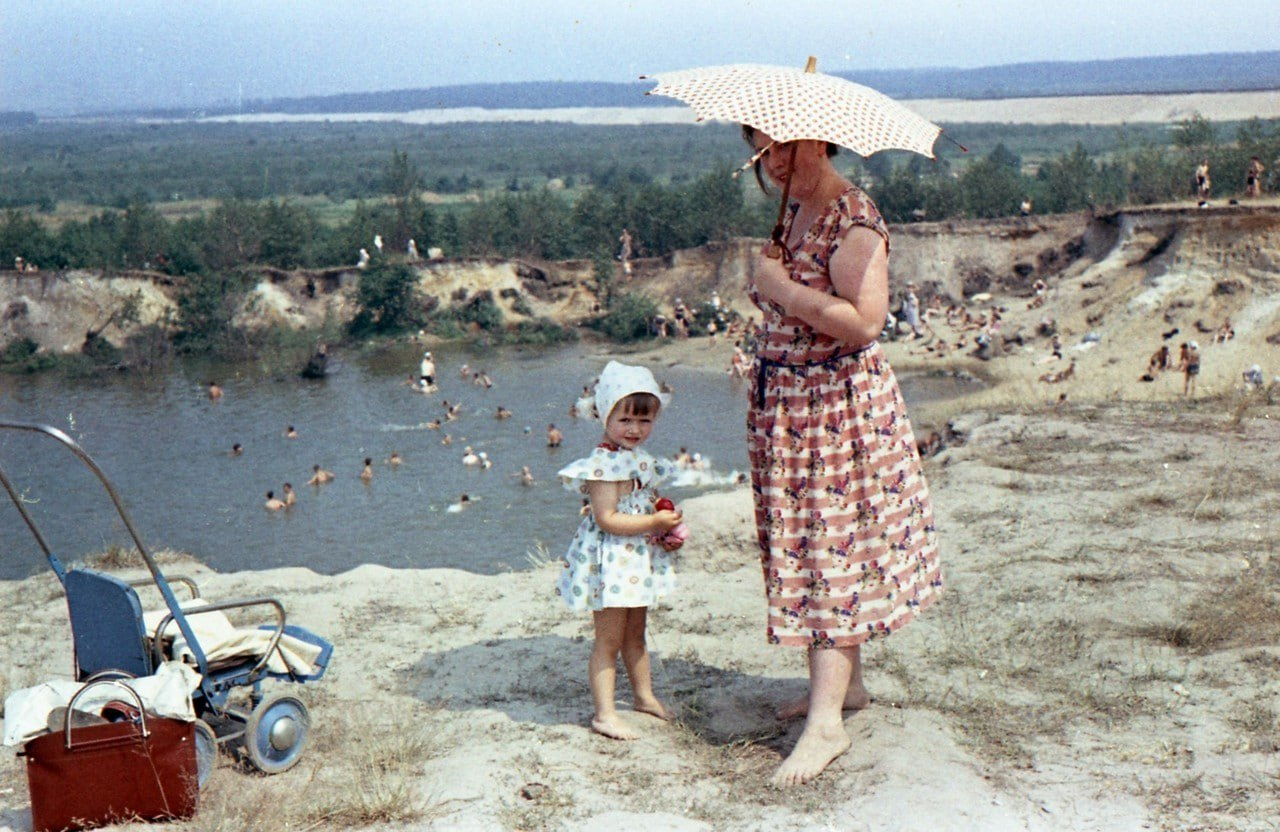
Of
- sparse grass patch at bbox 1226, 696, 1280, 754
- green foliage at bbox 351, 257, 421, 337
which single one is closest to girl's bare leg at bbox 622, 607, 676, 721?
sparse grass patch at bbox 1226, 696, 1280, 754

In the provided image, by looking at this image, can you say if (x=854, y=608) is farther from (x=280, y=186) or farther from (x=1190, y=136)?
(x=280, y=186)

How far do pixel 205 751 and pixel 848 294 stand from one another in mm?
2544

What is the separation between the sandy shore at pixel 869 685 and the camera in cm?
418

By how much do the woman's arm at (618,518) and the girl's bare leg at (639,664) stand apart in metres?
0.36

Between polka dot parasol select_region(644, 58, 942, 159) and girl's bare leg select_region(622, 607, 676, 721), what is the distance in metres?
1.78

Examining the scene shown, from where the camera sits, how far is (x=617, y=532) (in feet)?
15.6

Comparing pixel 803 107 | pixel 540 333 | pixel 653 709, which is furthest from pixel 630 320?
pixel 803 107

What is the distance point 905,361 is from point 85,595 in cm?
2719

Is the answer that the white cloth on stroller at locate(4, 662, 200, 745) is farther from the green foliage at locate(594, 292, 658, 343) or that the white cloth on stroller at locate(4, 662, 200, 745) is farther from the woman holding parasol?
the green foliage at locate(594, 292, 658, 343)

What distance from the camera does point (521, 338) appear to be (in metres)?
36.6

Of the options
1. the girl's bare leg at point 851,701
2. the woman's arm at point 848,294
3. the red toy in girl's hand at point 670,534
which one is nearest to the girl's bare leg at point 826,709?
the girl's bare leg at point 851,701

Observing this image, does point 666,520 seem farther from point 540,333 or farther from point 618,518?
point 540,333

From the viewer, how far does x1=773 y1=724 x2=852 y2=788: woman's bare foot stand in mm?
4363

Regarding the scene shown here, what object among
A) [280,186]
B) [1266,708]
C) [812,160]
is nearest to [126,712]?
[812,160]
